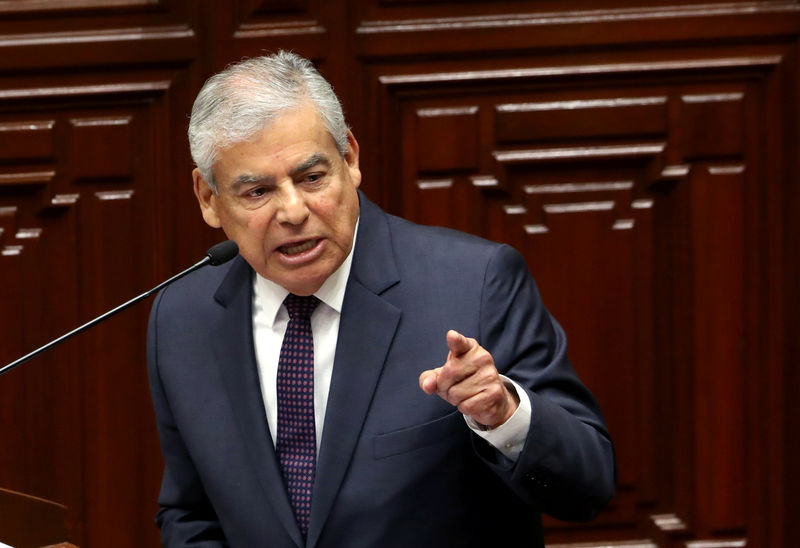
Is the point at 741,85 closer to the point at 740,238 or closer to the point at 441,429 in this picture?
the point at 740,238

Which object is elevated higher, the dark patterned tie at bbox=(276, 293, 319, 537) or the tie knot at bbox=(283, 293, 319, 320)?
the tie knot at bbox=(283, 293, 319, 320)

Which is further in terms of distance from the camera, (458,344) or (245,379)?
(245,379)

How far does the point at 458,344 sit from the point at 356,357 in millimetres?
318

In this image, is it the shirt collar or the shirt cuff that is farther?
the shirt collar

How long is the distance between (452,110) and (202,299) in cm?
83

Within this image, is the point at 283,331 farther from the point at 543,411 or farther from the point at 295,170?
the point at 543,411

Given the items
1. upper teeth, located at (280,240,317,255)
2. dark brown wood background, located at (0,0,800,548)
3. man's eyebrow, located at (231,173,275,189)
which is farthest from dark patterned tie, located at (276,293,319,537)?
dark brown wood background, located at (0,0,800,548)

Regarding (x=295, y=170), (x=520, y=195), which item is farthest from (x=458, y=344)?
(x=520, y=195)

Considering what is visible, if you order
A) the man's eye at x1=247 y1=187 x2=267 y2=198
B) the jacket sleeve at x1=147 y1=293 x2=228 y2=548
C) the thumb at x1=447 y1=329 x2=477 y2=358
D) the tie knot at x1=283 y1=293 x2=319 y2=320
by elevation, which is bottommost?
the jacket sleeve at x1=147 y1=293 x2=228 y2=548

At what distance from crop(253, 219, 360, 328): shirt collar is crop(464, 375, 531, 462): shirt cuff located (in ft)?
1.08

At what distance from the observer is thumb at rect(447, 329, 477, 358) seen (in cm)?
137

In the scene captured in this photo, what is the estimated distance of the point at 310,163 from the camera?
1.64 meters

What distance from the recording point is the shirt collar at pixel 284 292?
173 centimetres

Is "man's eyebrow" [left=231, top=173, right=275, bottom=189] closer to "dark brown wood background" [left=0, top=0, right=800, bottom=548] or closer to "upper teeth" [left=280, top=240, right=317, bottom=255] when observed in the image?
"upper teeth" [left=280, top=240, right=317, bottom=255]
